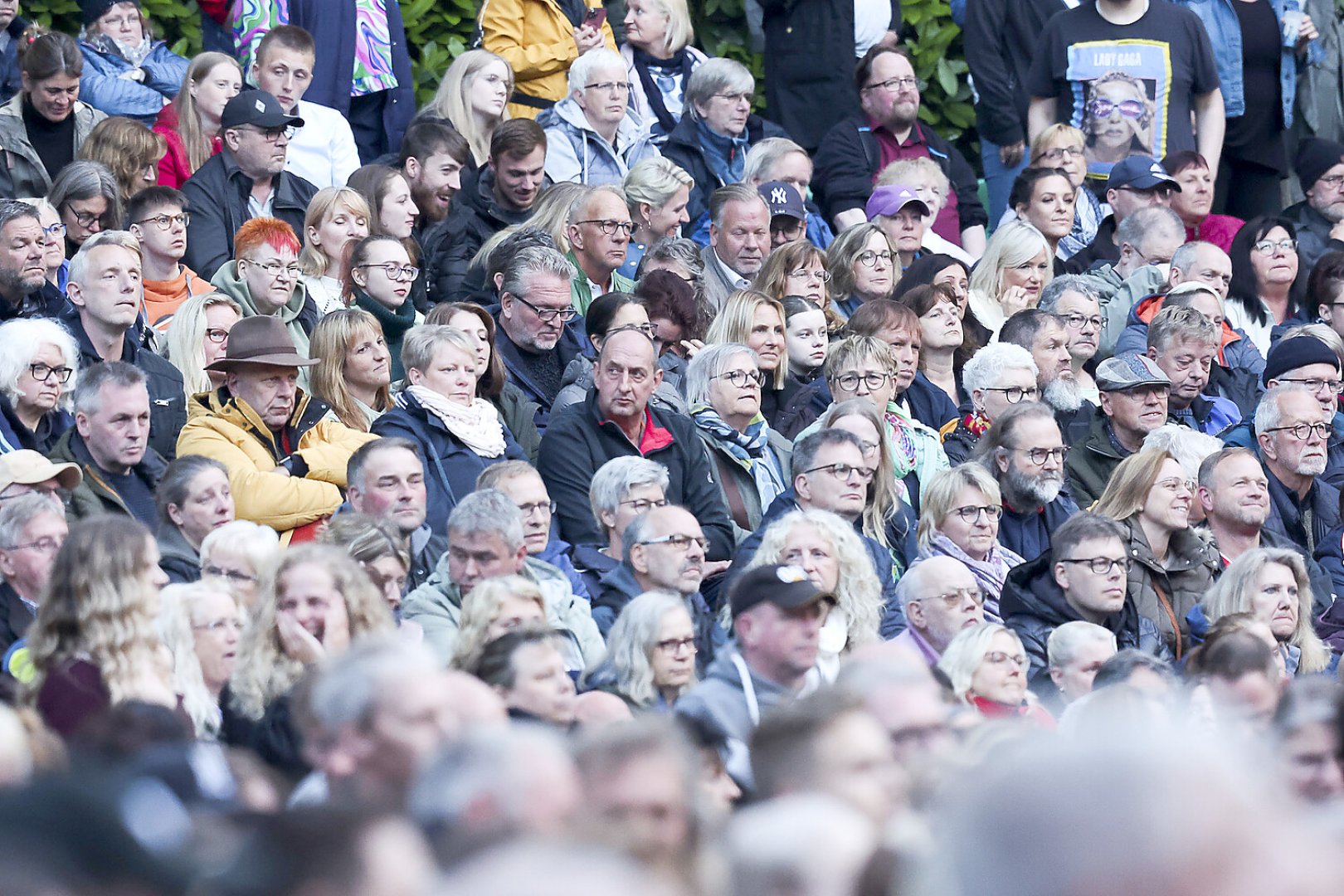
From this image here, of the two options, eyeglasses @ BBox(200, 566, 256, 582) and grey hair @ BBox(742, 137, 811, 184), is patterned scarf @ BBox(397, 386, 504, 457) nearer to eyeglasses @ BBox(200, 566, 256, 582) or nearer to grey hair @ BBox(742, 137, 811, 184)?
eyeglasses @ BBox(200, 566, 256, 582)

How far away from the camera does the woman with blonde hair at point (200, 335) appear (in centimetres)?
823

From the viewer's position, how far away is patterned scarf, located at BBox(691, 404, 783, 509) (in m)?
8.48

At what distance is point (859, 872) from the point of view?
2.41 meters

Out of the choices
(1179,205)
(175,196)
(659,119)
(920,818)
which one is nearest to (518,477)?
(175,196)

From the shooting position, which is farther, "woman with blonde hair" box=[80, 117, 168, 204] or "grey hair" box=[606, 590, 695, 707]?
"woman with blonde hair" box=[80, 117, 168, 204]

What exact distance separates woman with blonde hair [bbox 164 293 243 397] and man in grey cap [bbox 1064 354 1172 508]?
3.67m

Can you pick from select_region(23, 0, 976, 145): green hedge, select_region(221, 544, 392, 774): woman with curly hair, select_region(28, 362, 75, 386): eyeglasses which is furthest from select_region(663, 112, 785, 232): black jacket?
select_region(221, 544, 392, 774): woman with curly hair

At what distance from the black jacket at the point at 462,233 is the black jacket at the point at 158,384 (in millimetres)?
1751

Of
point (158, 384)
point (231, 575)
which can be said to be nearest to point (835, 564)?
point (231, 575)

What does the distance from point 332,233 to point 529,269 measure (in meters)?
0.96

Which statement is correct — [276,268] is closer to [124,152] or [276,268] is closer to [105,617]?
[124,152]

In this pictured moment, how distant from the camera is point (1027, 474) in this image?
8648 millimetres

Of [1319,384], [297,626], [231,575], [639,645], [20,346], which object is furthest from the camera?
[1319,384]

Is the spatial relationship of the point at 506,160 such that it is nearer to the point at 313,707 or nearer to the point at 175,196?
the point at 175,196
